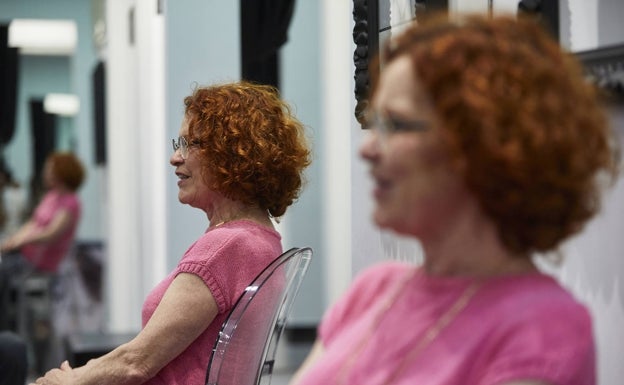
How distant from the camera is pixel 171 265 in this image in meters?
4.99

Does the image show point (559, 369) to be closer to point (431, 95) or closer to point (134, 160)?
point (431, 95)

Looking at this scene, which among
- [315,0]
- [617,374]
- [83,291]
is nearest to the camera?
[617,374]

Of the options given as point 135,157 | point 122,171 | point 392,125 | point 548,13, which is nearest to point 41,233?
point 122,171

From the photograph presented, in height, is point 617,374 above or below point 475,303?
below

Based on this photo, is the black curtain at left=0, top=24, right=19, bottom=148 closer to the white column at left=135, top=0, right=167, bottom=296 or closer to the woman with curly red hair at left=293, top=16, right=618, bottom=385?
the white column at left=135, top=0, right=167, bottom=296

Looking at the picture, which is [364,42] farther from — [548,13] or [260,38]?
[260,38]

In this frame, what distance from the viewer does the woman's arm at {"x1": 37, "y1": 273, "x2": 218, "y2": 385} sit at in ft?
7.33

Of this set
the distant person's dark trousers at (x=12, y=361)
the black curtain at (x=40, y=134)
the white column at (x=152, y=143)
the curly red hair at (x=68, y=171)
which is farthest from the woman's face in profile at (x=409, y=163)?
the black curtain at (x=40, y=134)

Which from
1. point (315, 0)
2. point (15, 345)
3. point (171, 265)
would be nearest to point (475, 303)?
point (15, 345)

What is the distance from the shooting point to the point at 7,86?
371 inches

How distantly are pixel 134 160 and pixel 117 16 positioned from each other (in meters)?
1.15

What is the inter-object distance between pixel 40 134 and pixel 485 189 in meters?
8.63

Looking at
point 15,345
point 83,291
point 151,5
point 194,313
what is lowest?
point 83,291

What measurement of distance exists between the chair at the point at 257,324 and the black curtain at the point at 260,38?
2.51 meters
